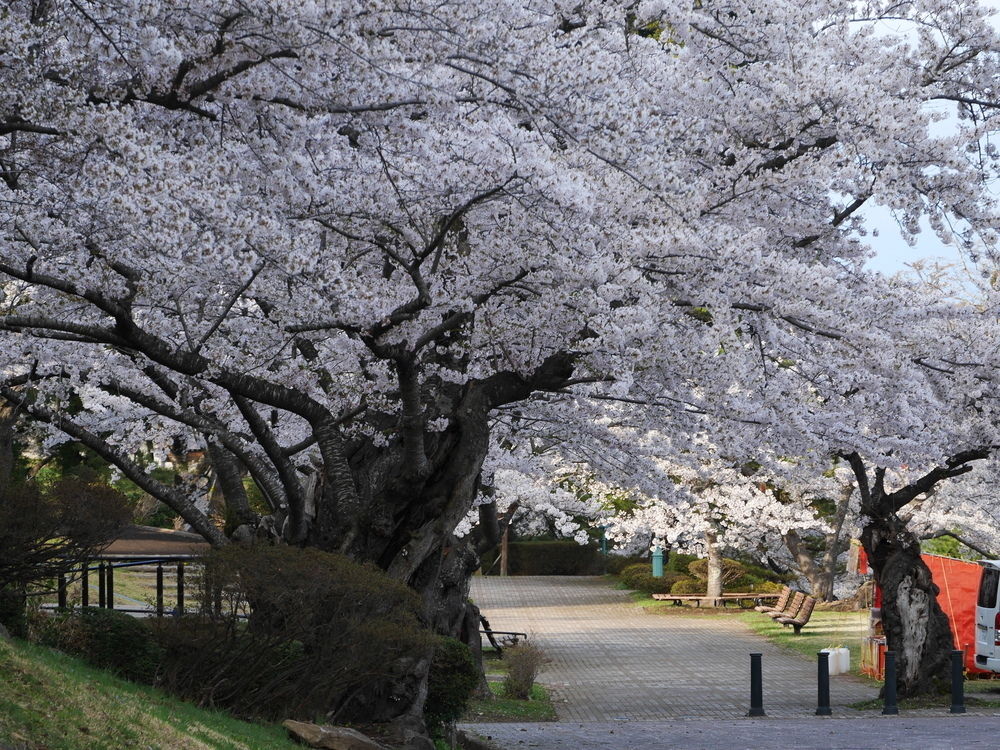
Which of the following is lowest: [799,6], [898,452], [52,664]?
[52,664]

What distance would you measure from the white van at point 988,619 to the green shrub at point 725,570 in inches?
656

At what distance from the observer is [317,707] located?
8.95 meters

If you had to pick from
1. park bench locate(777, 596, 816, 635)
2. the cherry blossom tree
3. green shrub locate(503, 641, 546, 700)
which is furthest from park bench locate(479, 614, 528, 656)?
the cherry blossom tree

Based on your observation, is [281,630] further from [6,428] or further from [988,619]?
[988,619]

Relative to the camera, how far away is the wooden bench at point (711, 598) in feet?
104

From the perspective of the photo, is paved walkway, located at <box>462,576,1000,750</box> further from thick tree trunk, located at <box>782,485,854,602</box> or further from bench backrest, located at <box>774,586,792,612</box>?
thick tree trunk, located at <box>782,485,854,602</box>

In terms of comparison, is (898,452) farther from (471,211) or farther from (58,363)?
(58,363)

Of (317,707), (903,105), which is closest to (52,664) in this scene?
(317,707)

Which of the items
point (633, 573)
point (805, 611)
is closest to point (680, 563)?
point (633, 573)

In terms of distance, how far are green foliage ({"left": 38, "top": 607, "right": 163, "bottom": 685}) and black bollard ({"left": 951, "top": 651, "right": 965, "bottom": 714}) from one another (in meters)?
11.2

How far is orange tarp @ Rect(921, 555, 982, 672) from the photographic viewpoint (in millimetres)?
18641

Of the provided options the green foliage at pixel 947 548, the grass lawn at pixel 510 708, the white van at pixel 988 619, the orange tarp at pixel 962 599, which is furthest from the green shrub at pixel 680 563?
the grass lawn at pixel 510 708

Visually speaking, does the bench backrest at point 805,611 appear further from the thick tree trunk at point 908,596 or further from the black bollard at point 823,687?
the black bollard at point 823,687

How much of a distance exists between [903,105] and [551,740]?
26.6ft
